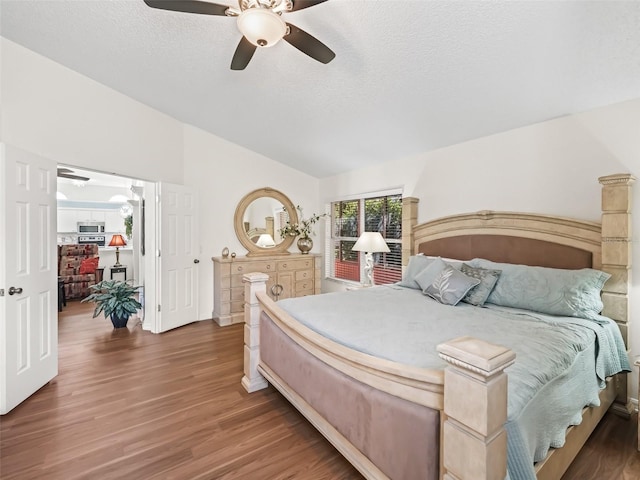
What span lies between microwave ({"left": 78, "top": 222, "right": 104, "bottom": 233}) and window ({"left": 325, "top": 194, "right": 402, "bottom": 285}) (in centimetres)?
613

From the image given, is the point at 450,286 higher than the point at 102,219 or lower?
lower

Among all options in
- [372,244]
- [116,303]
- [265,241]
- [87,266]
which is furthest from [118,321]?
[372,244]

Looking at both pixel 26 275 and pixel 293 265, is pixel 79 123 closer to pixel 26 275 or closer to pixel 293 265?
pixel 26 275

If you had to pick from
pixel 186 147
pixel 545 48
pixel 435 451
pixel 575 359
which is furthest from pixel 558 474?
pixel 186 147

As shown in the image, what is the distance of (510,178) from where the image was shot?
9.55 feet

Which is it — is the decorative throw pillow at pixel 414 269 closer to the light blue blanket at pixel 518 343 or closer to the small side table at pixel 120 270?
the light blue blanket at pixel 518 343

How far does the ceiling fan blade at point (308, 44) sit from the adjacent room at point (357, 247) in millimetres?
22

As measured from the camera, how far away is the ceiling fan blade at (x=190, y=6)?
1575 mm

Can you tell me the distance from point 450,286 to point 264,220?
10.9 ft

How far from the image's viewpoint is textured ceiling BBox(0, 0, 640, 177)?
178cm

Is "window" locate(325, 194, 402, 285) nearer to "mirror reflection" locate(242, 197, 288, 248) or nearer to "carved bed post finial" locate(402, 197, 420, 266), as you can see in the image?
"carved bed post finial" locate(402, 197, 420, 266)

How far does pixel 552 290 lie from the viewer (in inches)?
85.6

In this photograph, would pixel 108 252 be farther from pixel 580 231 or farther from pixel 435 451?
pixel 580 231

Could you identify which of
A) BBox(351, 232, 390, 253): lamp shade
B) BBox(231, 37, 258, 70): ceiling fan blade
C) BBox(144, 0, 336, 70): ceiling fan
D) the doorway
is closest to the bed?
BBox(351, 232, 390, 253): lamp shade
